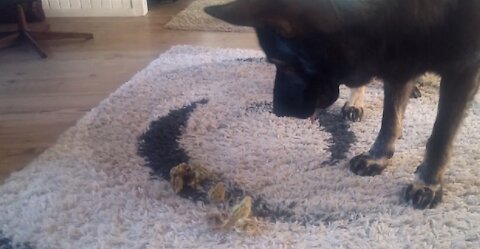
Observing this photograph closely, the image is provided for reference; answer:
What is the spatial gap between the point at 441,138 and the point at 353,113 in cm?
44

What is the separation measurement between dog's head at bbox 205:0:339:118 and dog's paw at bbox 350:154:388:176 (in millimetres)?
287

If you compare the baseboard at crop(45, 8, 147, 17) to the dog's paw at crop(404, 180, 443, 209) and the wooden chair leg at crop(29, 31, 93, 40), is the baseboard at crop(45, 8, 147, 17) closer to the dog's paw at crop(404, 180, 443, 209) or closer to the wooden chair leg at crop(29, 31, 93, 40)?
the wooden chair leg at crop(29, 31, 93, 40)

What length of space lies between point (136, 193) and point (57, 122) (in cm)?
58

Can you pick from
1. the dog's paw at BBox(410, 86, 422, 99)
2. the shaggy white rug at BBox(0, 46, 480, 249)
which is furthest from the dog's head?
the dog's paw at BBox(410, 86, 422, 99)

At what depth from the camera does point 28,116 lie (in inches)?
64.4

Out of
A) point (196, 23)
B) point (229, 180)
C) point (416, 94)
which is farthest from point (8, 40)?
point (416, 94)

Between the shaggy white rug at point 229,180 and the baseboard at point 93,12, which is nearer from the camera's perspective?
the shaggy white rug at point 229,180

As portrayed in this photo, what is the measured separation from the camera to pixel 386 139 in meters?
1.27

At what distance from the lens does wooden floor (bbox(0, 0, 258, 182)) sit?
1509 mm

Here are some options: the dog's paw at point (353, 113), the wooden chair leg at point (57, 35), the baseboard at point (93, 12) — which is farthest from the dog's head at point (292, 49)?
the baseboard at point (93, 12)

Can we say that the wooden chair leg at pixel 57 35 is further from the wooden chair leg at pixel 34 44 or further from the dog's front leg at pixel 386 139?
the dog's front leg at pixel 386 139

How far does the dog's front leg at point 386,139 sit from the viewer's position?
1245 millimetres

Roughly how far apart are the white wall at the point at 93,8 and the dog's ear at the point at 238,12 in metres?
2.42

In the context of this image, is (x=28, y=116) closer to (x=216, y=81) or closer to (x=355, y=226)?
(x=216, y=81)
